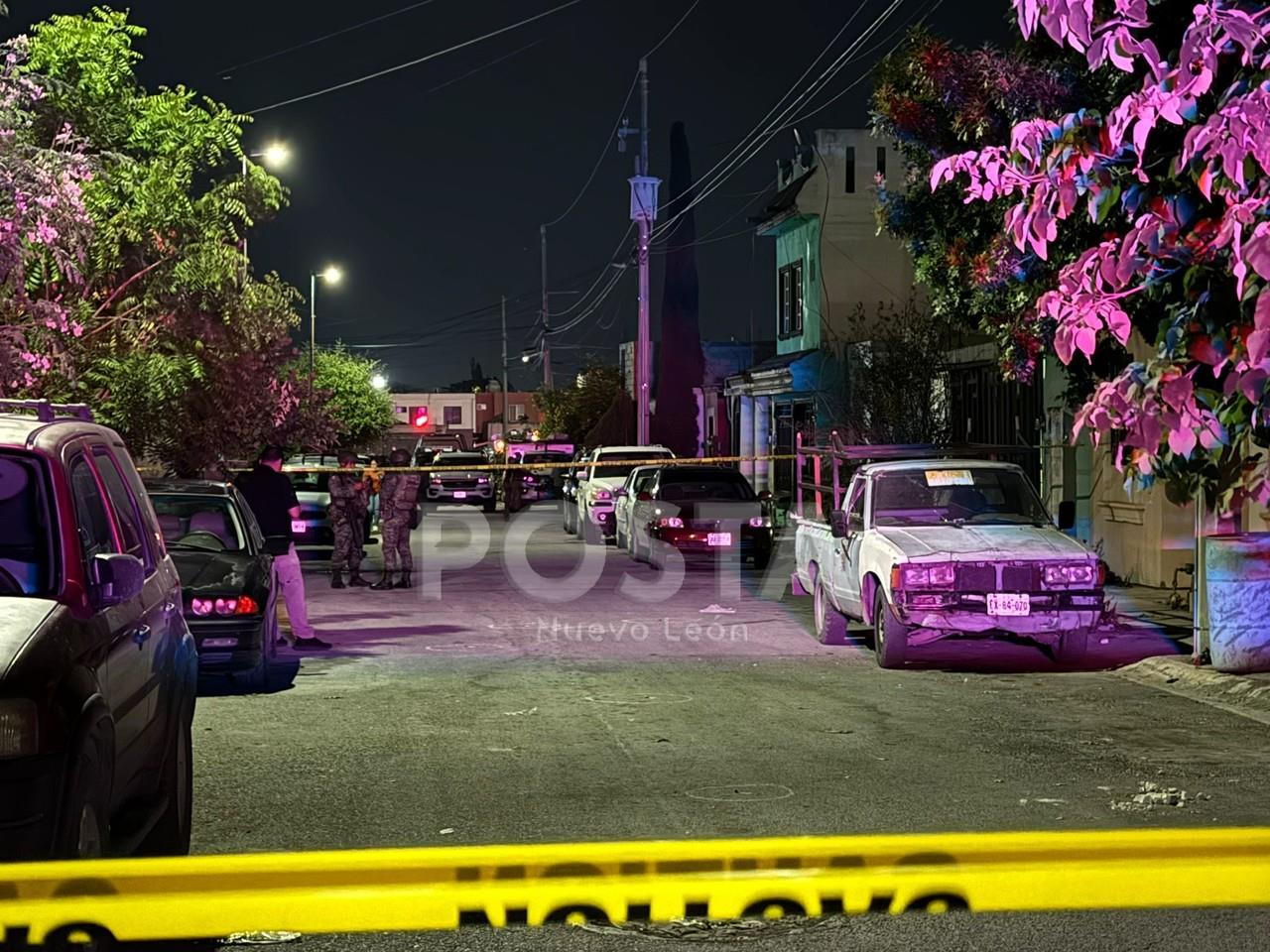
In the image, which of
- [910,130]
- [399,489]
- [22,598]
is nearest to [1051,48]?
[910,130]

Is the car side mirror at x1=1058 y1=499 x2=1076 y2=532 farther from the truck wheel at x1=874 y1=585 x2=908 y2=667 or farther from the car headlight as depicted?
the car headlight

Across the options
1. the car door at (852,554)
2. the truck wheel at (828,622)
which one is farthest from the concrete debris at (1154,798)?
the truck wheel at (828,622)

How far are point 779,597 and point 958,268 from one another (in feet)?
14.7

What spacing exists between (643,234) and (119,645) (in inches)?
1620

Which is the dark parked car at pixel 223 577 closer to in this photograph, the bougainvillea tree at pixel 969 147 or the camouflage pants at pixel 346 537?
the bougainvillea tree at pixel 969 147

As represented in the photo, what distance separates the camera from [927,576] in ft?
46.3

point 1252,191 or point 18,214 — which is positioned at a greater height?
point 18,214

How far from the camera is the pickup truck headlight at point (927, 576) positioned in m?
14.1

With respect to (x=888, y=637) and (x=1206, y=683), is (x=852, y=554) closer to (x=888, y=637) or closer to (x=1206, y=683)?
(x=888, y=637)

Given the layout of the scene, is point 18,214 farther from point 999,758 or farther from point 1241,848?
point 1241,848

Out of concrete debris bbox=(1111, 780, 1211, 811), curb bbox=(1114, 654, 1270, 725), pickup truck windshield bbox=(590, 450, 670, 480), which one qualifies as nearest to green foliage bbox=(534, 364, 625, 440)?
pickup truck windshield bbox=(590, 450, 670, 480)

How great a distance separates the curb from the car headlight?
29.8ft

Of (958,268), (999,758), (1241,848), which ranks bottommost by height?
(999,758)

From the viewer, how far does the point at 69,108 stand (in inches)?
845
